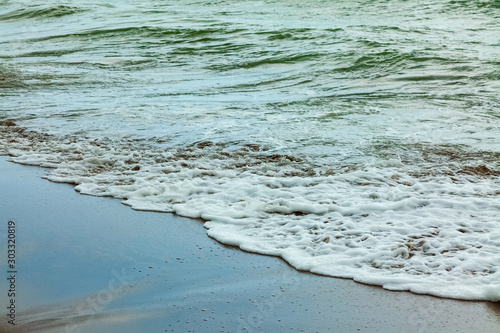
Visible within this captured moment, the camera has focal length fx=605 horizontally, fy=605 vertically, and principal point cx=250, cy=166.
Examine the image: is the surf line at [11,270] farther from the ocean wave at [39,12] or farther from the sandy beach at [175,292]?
the ocean wave at [39,12]

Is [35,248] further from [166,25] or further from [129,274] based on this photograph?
[166,25]

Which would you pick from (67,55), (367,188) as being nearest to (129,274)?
(367,188)

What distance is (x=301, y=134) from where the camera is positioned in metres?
7.55

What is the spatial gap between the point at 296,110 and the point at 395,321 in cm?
610

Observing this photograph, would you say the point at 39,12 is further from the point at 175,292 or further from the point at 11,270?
the point at 175,292

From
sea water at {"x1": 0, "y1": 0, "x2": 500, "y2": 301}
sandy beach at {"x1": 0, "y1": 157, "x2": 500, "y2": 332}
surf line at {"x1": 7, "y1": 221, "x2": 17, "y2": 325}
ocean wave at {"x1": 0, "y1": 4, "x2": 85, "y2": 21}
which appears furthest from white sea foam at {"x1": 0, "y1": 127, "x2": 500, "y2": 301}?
ocean wave at {"x1": 0, "y1": 4, "x2": 85, "y2": 21}

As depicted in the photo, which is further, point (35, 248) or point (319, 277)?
point (35, 248)

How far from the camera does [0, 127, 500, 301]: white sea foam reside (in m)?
3.93

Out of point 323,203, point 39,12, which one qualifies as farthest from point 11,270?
point 39,12

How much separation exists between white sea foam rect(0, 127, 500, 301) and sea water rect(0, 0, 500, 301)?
0.06 ft

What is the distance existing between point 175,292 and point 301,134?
4.28 m

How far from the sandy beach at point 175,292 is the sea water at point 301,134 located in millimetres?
193

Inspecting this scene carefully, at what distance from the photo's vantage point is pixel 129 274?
3.79 metres

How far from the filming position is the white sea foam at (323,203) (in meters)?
3.93
